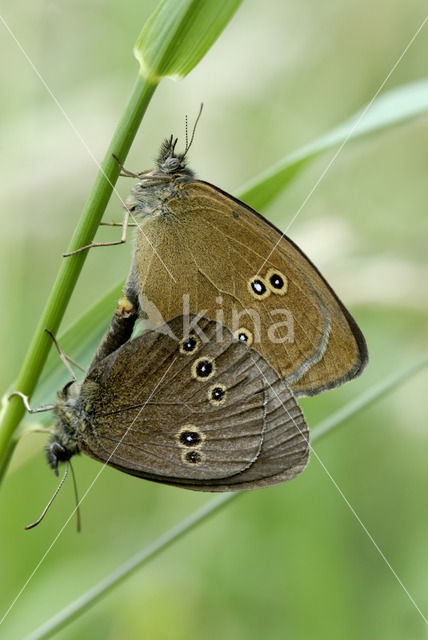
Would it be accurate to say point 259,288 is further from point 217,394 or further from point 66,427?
point 66,427

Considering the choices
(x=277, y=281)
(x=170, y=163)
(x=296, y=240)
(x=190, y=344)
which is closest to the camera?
(x=190, y=344)

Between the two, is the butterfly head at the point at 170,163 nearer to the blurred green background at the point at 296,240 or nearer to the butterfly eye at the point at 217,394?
the blurred green background at the point at 296,240

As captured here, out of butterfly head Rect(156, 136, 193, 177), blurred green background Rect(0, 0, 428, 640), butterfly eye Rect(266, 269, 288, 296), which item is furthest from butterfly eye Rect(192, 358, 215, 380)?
butterfly head Rect(156, 136, 193, 177)

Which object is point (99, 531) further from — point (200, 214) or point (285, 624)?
point (200, 214)

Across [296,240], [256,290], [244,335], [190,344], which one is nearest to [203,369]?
[190,344]

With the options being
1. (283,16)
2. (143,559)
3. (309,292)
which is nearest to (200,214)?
Result: (309,292)
